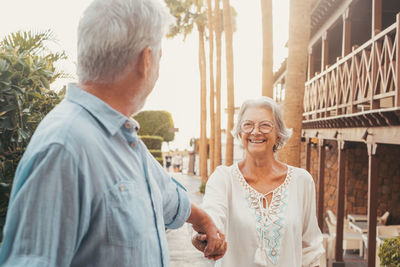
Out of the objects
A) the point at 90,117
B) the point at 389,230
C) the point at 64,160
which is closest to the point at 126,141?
the point at 90,117

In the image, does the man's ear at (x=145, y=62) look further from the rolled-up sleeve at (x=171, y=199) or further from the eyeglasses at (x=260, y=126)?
the eyeglasses at (x=260, y=126)

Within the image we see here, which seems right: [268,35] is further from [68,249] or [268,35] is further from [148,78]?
[68,249]

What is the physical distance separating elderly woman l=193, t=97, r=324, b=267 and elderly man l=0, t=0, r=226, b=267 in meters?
1.13

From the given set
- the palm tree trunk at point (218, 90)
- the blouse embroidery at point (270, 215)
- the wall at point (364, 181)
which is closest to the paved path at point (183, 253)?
the wall at point (364, 181)

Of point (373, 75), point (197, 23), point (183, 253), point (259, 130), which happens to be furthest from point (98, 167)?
point (197, 23)

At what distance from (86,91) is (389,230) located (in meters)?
9.84

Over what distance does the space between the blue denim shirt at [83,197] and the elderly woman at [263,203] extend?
1.13 metres

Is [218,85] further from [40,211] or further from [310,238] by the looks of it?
[40,211]

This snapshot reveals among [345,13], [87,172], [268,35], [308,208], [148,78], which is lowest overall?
[308,208]

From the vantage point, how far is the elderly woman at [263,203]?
2.29 m

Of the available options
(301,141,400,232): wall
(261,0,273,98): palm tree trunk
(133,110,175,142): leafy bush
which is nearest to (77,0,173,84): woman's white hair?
(261,0,273,98): palm tree trunk

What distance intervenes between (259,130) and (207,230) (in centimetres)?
97

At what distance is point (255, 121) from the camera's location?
8.50 feet

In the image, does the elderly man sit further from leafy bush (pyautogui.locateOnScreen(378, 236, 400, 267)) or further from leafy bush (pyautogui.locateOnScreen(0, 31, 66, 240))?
leafy bush (pyautogui.locateOnScreen(378, 236, 400, 267))
